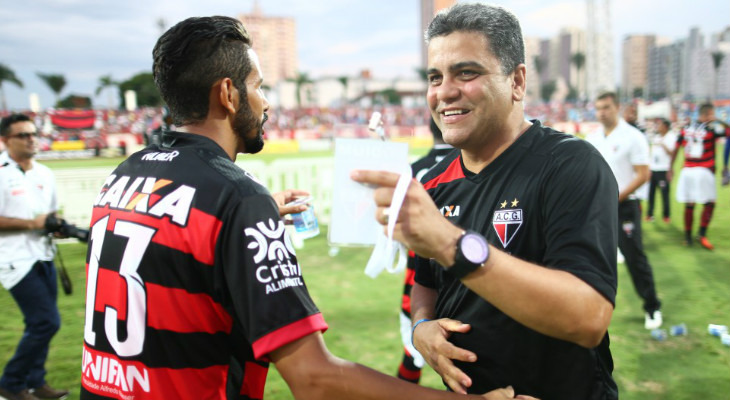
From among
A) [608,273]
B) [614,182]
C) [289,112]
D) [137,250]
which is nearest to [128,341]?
[137,250]

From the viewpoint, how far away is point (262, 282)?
4.54 ft

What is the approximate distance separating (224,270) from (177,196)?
0.28 m

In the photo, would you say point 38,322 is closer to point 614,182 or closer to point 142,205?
point 142,205

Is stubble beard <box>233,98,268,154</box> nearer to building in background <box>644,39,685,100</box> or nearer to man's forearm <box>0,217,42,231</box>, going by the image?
man's forearm <box>0,217,42,231</box>

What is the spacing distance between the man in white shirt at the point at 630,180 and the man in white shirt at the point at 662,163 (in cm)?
519

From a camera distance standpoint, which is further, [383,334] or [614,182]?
[383,334]

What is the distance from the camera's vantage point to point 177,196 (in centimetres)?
149

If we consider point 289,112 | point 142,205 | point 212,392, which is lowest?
point 212,392

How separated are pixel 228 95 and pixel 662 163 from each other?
11333mm

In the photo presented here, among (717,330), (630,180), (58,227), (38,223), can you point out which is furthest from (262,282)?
(630,180)

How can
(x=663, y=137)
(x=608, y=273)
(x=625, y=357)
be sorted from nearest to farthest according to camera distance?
1. (x=608, y=273)
2. (x=625, y=357)
3. (x=663, y=137)

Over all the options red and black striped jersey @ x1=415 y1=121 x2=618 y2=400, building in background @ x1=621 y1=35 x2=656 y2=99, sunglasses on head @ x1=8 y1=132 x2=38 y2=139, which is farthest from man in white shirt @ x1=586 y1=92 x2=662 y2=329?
building in background @ x1=621 y1=35 x2=656 y2=99

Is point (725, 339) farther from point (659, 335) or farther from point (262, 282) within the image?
point (262, 282)

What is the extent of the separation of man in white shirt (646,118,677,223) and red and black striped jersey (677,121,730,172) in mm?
783
